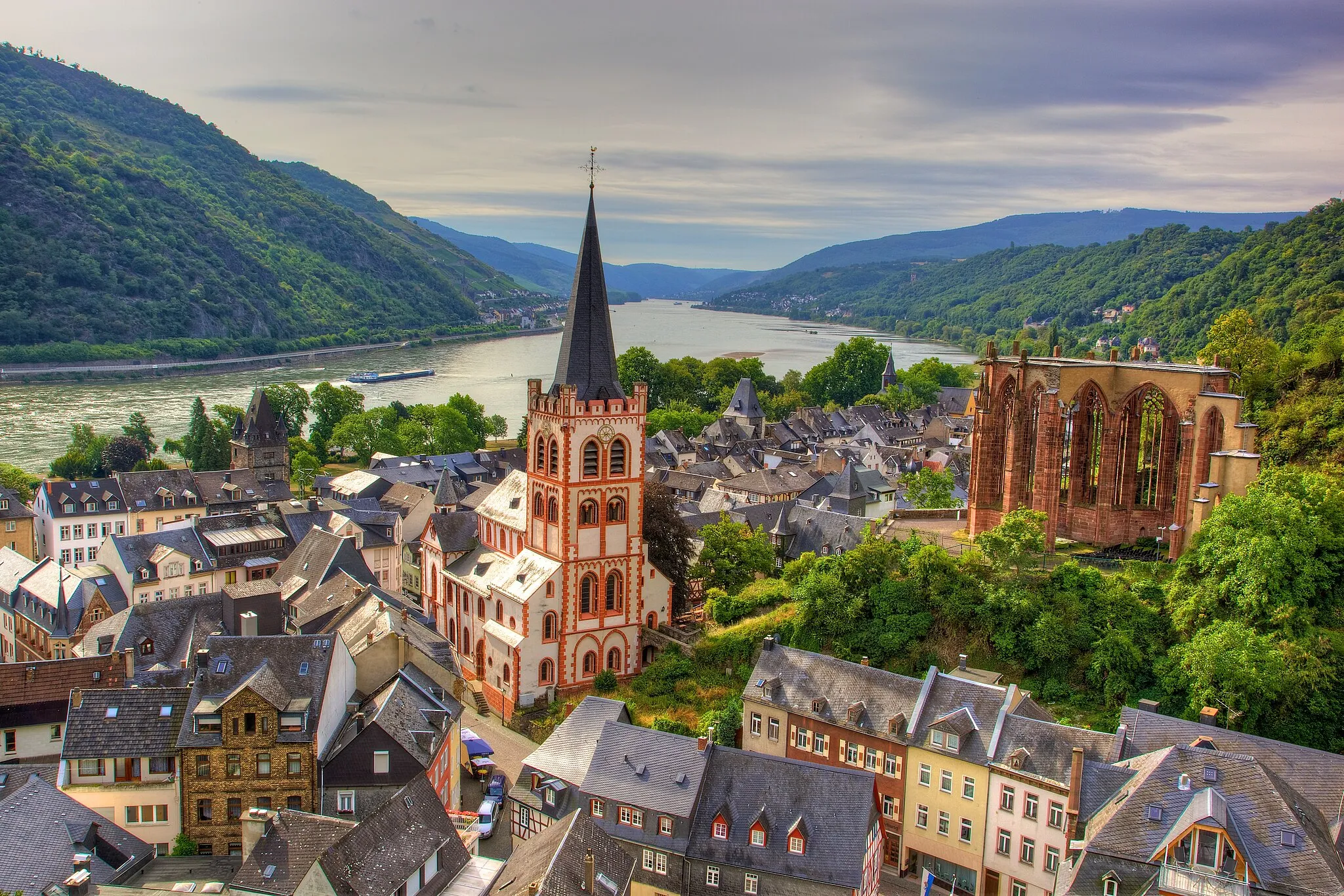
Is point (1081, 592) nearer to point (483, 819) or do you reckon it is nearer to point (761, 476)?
point (483, 819)

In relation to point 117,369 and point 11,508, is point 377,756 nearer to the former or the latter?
point 11,508

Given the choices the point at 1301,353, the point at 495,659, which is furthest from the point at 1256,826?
the point at 1301,353

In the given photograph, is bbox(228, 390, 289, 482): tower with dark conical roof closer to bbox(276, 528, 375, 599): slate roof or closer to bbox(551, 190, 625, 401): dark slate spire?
bbox(276, 528, 375, 599): slate roof

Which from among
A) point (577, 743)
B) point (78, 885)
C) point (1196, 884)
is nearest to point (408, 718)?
point (577, 743)

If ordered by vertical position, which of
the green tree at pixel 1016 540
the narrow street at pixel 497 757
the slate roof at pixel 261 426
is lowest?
the narrow street at pixel 497 757

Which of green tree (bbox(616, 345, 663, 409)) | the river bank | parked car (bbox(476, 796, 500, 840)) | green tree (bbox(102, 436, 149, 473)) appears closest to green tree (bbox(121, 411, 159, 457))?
green tree (bbox(102, 436, 149, 473))

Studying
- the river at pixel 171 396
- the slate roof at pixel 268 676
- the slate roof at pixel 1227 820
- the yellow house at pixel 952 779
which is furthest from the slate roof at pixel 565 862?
the river at pixel 171 396

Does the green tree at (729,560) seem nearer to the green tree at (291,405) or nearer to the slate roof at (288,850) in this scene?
the slate roof at (288,850)
